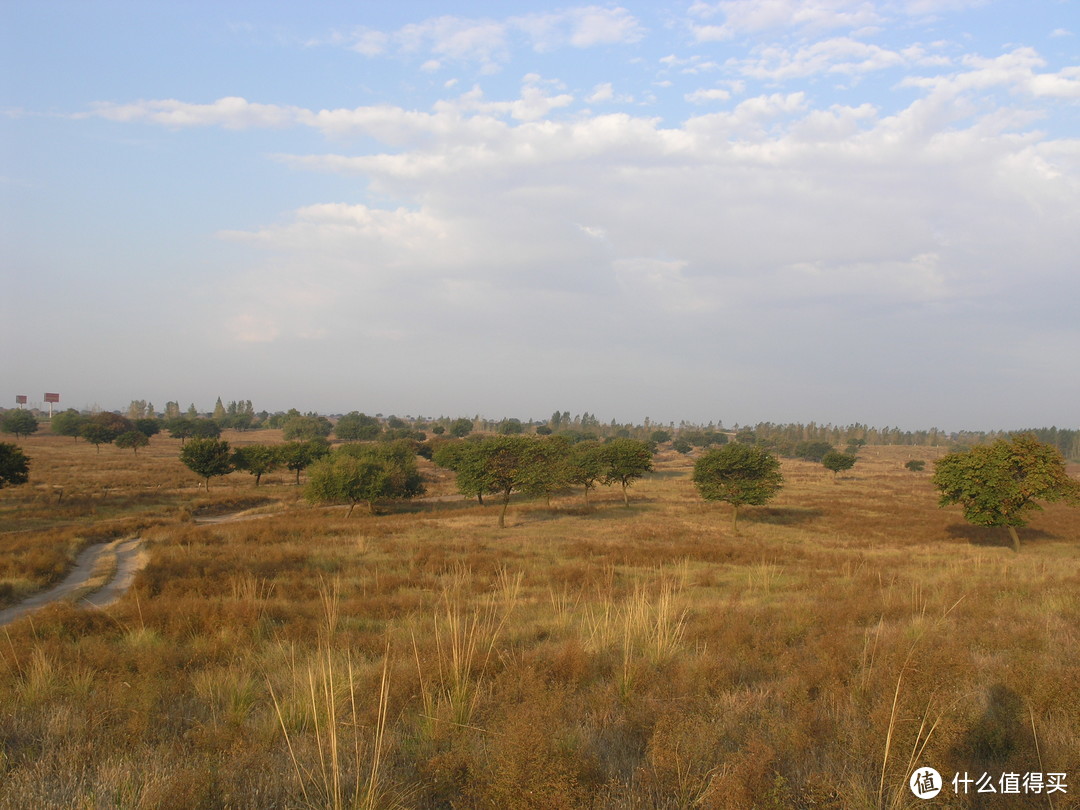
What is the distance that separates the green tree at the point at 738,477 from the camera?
139 ft

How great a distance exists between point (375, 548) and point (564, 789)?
25949 millimetres

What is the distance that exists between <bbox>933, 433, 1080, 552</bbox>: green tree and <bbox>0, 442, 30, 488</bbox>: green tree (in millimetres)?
64609

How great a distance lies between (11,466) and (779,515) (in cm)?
6089

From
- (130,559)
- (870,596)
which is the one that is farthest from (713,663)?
(130,559)

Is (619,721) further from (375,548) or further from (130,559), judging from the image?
(130,559)

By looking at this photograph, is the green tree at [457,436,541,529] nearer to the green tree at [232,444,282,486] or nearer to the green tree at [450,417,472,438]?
the green tree at [232,444,282,486]

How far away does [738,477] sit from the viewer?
43.7 m

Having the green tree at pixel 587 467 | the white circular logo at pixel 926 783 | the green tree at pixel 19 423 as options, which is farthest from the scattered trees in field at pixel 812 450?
the green tree at pixel 19 423

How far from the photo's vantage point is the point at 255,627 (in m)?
11.0

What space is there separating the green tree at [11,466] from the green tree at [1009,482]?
2544 inches

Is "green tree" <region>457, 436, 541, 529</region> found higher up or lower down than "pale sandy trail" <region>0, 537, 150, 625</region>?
higher up

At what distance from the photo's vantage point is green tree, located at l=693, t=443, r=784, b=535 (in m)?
42.2

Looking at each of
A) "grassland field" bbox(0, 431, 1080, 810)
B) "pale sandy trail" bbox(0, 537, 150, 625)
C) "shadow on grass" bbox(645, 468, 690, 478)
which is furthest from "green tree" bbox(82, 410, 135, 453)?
"grassland field" bbox(0, 431, 1080, 810)

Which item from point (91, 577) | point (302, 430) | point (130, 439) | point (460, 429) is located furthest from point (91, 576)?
point (460, 429)
